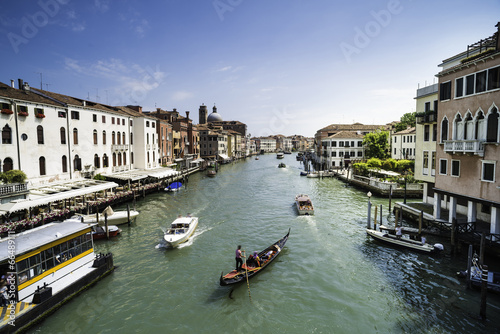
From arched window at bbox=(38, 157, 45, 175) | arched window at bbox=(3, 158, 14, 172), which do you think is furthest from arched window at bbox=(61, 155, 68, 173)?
arched window at bbox=(3, 158, 14, 172)

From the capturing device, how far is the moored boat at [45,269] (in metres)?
9.67

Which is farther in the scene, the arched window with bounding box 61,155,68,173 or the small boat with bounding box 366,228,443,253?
the arched window with bounding box 61,155,68,173

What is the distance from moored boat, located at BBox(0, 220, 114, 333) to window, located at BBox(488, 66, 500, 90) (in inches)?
877

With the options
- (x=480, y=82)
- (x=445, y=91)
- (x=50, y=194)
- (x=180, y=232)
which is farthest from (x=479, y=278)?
(x=50, y=194)

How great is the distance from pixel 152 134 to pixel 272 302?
130 ft

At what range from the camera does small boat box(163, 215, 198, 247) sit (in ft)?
55.9

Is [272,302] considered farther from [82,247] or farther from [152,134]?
[152,134]

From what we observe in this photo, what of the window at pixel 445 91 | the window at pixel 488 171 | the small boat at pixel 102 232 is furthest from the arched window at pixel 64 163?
the window at pixel 488 171

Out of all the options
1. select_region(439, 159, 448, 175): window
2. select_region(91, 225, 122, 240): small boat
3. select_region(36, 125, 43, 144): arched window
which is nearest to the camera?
select_region(439, 159, 448, 175): window

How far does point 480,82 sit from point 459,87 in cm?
150

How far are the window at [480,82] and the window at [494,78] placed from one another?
0.38 m

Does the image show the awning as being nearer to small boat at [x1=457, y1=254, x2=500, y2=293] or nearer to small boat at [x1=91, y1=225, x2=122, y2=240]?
small boat at [x1=91, y1=225, x2=122, y2=240]

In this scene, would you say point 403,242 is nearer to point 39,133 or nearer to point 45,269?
point 45,269

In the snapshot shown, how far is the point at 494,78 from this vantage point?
13648 mm
